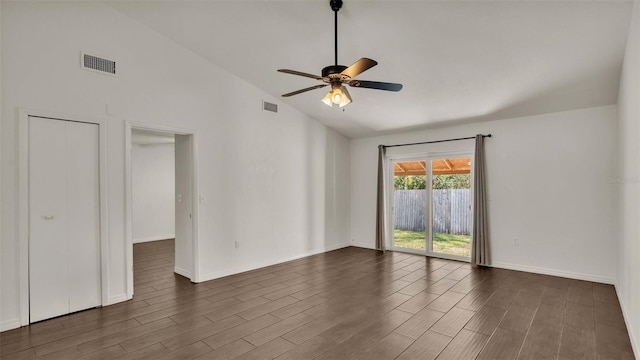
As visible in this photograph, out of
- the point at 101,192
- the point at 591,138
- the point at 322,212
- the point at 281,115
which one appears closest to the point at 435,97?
the point at 591,138

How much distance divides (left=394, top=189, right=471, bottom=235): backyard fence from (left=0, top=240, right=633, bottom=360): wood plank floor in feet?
3.98

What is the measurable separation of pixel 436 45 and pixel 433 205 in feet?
11.7

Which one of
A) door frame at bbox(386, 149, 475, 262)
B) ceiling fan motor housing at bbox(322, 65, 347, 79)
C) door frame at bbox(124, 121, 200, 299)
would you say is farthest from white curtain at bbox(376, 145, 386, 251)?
ceiling fan motor housing at bbox(322, 65, 347, 79)

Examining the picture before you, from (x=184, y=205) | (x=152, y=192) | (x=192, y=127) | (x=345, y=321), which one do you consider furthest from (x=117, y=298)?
(x=152, y=192)

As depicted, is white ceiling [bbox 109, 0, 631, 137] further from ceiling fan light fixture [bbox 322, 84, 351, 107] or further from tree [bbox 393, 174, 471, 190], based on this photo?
tree [bbox 393, 174, 471, 190]

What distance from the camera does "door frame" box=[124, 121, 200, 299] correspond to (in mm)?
3992

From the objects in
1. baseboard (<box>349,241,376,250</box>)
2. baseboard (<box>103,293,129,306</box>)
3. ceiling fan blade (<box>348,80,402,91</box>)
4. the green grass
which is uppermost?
ceiling fan blade (<box>348,80,402,91</box>)

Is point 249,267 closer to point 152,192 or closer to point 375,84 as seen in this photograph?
point 375,84

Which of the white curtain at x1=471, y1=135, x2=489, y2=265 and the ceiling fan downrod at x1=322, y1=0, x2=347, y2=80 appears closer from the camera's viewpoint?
the ceiling fan downrod at x1=322, y1=0, x2=347, y2=80

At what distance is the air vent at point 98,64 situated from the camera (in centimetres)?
369

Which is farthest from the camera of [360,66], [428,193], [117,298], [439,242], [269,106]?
[428,193]

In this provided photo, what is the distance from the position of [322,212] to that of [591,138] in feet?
15.3

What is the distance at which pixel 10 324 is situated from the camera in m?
3.14

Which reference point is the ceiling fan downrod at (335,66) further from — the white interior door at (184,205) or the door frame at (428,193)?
the door frame at (428,193)
